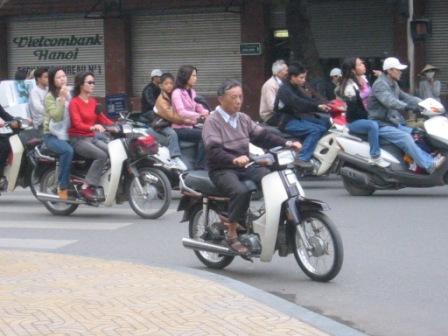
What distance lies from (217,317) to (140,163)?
6034mm

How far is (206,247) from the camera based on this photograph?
9.92 m

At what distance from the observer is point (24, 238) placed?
12445 mm

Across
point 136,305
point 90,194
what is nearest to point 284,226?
point 136,305

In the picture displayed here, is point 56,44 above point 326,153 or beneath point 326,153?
above

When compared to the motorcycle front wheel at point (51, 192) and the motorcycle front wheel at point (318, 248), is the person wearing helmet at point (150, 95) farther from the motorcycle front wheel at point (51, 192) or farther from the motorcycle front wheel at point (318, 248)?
the motorcycle front wheel at point (318, 248)

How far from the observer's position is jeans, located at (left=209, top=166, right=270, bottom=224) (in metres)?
9.48

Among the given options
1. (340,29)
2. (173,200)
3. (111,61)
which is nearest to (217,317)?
(173,200)

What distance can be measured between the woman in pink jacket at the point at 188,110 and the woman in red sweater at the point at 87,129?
1.54 meters

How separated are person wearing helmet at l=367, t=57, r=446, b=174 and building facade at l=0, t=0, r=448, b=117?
1066cm

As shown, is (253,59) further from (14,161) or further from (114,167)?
(114,167)

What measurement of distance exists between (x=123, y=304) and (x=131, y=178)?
5.44 metres

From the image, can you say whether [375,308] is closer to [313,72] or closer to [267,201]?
[267,201]

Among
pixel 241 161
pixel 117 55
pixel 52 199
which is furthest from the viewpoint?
pixel 117 55

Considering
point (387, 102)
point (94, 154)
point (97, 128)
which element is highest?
point (387, 102)
